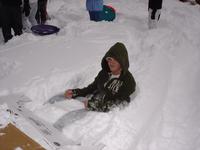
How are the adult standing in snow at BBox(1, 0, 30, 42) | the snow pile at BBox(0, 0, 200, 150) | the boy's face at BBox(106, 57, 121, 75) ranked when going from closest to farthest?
the snow pile at BBox(0, 0, 200, 150) < the boy's face at BBox(106, 57, 121, 75) < the adult standing in snow at BBox(1, 0, 30, 42)

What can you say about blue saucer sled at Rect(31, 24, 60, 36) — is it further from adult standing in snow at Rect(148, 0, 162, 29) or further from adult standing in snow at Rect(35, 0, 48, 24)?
adult standing in snow at Rect(148, 0, 162, 29)

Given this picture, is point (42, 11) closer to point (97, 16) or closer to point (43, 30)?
point (43, 30)

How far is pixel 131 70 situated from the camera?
14.3 feet

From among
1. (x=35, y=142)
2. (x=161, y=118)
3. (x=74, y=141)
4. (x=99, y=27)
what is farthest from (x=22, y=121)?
(x=99, y=27)

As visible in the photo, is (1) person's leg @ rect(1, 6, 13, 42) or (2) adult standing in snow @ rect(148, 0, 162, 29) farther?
(2) adult standing in snow @ rect(148, 0, 162, 29)

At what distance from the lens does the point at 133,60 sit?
4.68m

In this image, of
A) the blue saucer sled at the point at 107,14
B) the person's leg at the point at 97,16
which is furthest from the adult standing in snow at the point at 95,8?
the blue saucer sled at the point at 107,14

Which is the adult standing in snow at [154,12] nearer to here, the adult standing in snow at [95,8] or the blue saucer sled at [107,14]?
the blue saucer sled at [107,14]

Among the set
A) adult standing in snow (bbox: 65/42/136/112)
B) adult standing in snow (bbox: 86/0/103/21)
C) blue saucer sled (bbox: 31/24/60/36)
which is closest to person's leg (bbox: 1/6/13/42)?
blue saucer sled (bbox: 31/24/60/36)

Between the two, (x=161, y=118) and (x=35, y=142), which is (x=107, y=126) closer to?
(x=161, y=118)

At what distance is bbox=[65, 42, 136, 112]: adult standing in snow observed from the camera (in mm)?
3273

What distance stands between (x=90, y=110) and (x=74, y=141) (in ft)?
1.69

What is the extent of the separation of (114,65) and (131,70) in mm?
1021

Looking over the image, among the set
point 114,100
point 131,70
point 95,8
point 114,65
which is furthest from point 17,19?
point 114,100
